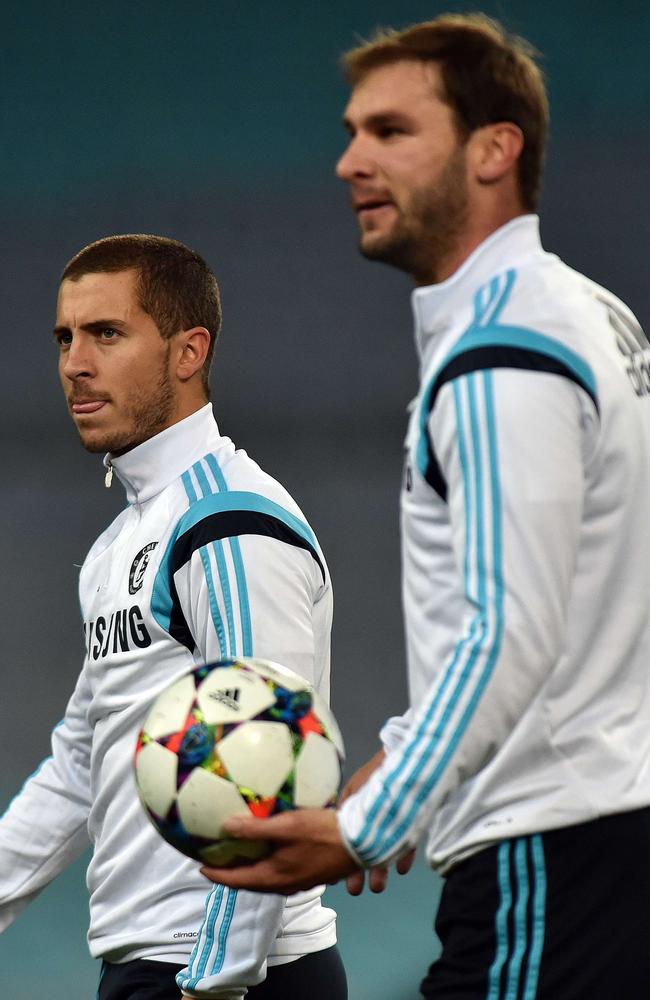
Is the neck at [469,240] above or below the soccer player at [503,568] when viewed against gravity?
above

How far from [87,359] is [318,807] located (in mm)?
1102

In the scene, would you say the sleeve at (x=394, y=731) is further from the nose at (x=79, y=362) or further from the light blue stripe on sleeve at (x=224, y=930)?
the nose at (x=79, y=362)

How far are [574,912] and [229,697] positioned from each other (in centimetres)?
40

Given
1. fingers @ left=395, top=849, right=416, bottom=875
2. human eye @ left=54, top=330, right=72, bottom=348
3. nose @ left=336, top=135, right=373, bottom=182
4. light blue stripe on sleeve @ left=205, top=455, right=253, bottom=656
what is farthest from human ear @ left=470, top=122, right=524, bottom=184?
human eye @ left=54, top=330, right=72, bottom=348

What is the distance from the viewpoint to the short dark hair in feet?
8.04

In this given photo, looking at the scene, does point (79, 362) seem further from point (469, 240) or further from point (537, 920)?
point (537, 920)

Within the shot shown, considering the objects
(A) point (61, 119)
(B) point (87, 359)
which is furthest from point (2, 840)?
(A) point (61, 119)

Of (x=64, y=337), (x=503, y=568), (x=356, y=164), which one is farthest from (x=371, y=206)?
(x=64, y=337)

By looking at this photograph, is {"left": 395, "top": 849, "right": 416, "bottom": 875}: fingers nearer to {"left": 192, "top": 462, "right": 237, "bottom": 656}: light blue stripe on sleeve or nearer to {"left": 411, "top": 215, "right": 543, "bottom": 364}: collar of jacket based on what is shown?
{"left": 192, "top": 462, "right": 237, "bottom": 656}: light blue stripe on sleeve

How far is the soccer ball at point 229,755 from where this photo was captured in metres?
1.44

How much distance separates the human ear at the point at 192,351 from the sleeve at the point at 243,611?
343 millimetres

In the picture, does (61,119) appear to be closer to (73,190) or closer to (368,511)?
(73,190)

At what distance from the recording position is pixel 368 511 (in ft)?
16.9

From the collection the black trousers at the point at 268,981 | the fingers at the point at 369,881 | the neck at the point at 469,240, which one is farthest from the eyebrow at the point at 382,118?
the black trousers at the point at 268,981
